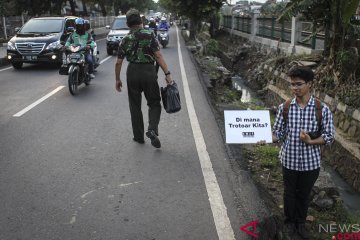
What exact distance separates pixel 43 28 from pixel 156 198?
43.4 feet

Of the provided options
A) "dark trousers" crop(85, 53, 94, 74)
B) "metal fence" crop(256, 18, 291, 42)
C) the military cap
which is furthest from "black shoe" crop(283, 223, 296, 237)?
"metal fence" crop(256, 18, 291, 42)

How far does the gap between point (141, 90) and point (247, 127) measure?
2805 millimetres

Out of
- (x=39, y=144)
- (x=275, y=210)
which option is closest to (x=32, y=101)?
(x=39, y=144)

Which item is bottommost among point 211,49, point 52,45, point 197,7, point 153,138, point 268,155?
point 211,49

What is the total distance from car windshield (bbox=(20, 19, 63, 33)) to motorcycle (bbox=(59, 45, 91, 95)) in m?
5.81

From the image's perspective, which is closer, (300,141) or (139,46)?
(300,141)

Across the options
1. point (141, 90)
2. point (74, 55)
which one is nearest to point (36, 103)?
point (74, 55)

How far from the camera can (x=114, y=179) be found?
5281mm

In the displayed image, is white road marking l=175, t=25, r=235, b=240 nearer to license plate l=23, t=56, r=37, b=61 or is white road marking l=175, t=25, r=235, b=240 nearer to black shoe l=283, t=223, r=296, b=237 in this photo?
black shoe l=283, t=223, r=296, b=237

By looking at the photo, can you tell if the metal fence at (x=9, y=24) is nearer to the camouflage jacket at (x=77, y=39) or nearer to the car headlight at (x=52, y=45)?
the car headlight at (x=52, y=45)

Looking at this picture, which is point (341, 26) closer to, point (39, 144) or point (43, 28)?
point (39, 144)

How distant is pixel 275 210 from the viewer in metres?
4.50

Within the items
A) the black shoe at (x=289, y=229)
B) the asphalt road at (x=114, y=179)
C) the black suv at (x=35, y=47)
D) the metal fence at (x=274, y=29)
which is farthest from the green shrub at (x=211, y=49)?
the black shoe at (x=289, y=229)

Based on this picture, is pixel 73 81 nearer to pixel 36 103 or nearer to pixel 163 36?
pixel 36 103
